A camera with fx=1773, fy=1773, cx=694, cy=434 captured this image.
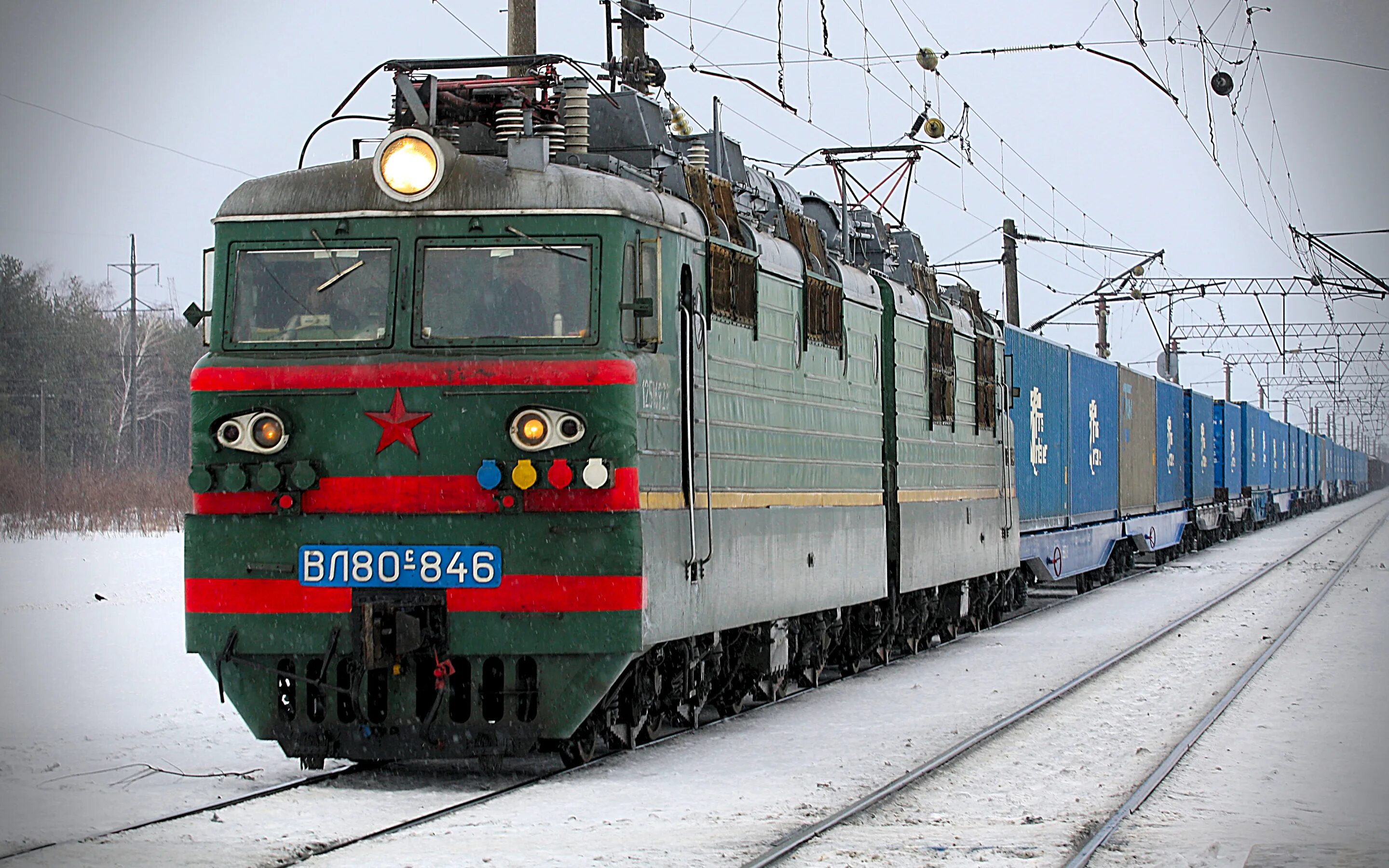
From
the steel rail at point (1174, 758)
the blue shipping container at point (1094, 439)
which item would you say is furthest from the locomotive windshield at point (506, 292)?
the blue shipping container at point (1094, 439)

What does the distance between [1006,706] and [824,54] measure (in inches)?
336

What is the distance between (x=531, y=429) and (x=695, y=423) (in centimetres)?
143

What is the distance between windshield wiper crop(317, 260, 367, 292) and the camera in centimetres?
944

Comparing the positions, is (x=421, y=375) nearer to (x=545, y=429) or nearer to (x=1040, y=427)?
(x=545, y=429)

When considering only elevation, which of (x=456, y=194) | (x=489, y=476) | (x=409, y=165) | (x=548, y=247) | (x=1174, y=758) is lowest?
(x=1174, y=758)

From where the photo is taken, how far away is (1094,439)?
2655 centimetres

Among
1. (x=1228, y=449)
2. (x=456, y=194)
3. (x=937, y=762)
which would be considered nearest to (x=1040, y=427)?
(x=937, y=762)

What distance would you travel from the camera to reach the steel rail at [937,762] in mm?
7641

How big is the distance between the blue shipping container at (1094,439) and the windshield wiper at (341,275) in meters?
16.7

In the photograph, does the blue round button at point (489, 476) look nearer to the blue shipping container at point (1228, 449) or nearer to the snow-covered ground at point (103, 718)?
the snow-covered ground at point (103, 718)

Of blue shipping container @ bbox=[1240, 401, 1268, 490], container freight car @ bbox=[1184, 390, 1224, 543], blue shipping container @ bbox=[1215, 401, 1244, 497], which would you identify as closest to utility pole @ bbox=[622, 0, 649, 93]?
container freight car @ bbox=[1184, 390, 1224, 543]

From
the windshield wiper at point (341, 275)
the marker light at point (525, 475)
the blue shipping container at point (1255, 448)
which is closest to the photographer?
the marker light at point (525, 475)

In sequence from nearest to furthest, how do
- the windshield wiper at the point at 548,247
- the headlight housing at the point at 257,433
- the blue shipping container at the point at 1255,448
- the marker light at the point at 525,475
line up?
the marker light at the point at 525,475 → the headlight housing at the point at 257,433 → the windshield wiper at the point at 548,247 → the blue shipping container at the point at 1255,448

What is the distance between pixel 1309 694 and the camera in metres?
13.5
